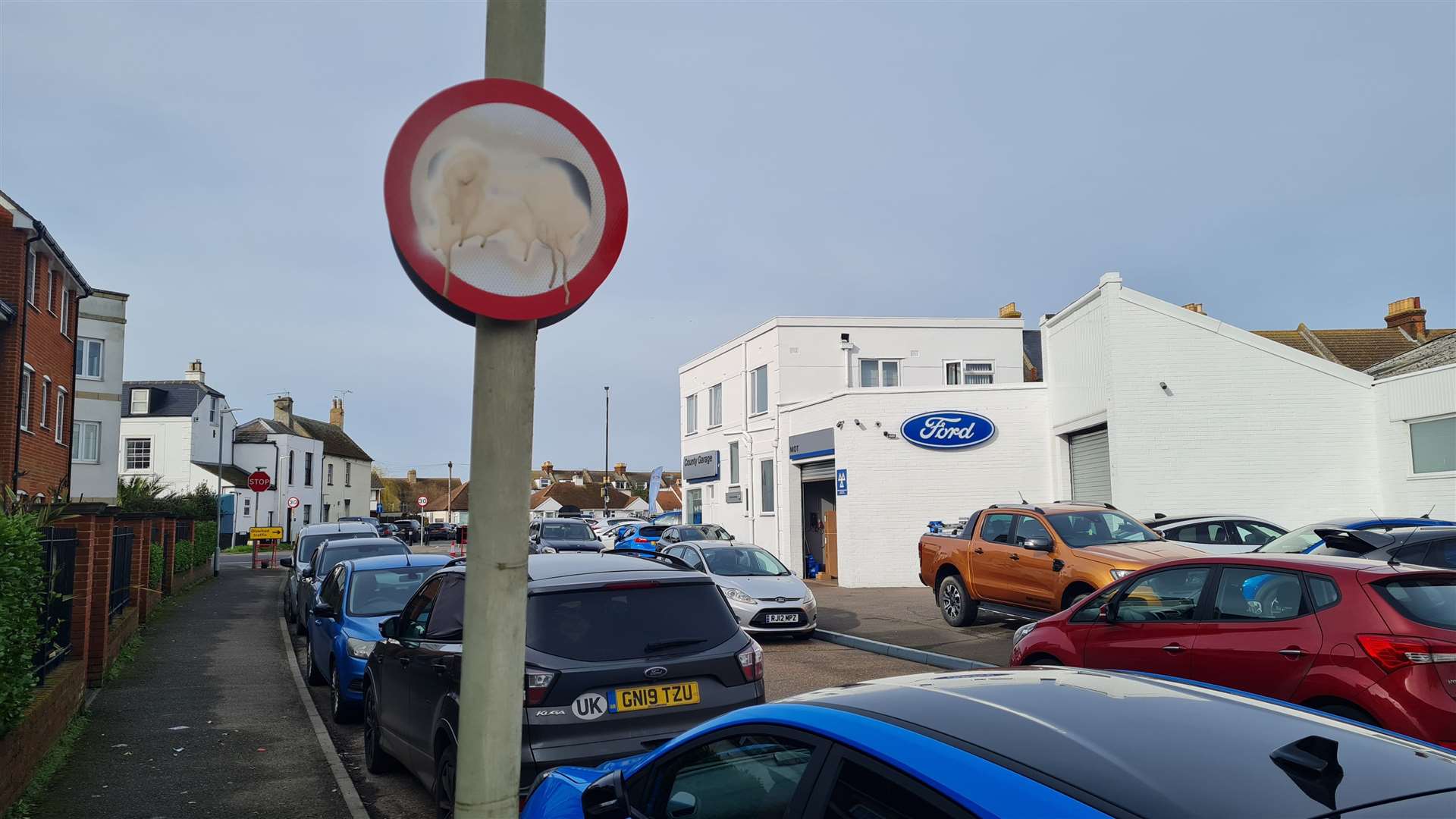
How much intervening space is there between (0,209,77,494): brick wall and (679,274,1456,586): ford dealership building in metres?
18.1

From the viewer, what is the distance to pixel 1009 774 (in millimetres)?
2270

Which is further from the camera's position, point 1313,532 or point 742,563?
point 742,563

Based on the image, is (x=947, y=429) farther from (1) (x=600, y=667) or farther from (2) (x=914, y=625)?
(1) (x=600, y=667)

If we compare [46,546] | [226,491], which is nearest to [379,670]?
[46,546]

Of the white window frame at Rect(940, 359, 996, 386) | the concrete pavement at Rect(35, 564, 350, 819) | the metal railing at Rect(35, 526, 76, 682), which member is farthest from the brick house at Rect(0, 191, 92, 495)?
the white window frame at Rect(940, 359, 996, 386)

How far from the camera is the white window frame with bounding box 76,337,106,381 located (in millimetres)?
35750

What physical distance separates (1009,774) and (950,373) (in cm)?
2931

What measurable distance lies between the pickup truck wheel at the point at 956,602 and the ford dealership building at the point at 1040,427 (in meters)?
5.32

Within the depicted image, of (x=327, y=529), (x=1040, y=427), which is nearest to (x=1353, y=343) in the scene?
(x=1040, y=427)

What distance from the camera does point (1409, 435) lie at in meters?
18.4

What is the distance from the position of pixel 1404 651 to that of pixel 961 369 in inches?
997

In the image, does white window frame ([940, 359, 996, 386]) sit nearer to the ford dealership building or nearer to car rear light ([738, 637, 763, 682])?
the ford dealership building

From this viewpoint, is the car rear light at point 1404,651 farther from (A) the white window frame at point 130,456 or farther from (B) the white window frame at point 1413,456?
(A) the white window frame at point 130,456

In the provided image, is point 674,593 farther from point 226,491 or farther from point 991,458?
point 226,491
